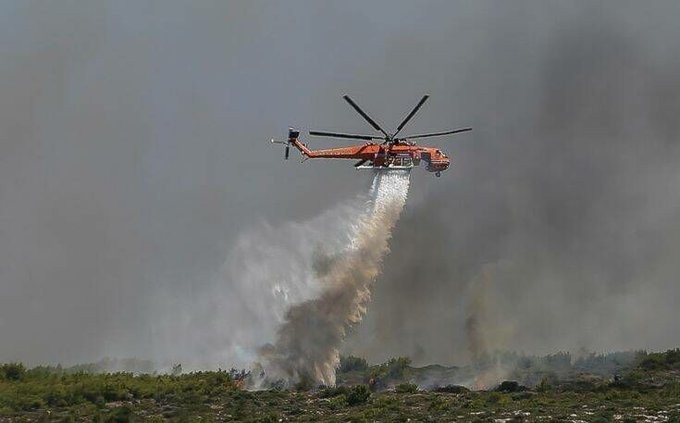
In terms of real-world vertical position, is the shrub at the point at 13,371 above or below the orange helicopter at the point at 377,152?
below

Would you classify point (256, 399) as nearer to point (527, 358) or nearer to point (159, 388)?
point (159, 388)

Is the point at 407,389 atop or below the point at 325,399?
atop

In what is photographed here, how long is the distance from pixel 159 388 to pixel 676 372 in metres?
47.5

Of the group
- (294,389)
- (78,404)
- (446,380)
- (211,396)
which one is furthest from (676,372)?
(78,404)

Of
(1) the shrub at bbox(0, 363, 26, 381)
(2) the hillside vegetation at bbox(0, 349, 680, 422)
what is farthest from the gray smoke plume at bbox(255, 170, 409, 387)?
(1) the shrub at bbox(0, 363, 26, 381)

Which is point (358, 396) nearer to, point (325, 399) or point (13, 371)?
point (325, 399)

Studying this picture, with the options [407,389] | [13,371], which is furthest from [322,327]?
[13,371]

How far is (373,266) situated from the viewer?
292ft

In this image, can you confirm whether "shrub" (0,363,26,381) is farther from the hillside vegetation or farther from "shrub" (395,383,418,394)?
"shrub" (395,383,418,394)

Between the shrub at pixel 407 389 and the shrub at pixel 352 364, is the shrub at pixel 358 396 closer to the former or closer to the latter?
the shrub at pixel 407 389

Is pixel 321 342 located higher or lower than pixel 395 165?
lower

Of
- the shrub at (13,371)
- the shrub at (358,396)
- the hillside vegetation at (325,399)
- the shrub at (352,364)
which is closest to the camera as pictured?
the hillside vegetation at (325,399)

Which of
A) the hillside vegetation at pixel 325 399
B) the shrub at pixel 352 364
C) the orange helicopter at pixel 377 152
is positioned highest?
the orange helicopter at pixel 377 152

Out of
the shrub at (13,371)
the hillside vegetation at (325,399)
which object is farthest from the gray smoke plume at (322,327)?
the shrub at (13,371)
